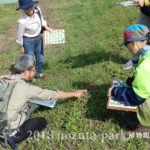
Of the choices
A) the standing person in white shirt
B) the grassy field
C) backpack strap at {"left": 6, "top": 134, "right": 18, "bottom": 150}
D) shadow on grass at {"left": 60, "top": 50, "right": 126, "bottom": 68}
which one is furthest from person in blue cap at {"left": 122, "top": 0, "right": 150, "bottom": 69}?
backpack strap at {"left": 6, "top": 134, "right": 18, "bottom": 150}

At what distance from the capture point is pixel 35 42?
3.69 metres

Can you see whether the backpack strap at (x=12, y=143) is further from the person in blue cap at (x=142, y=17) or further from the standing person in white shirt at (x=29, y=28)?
the person in blue cap at (x=142, y=17)

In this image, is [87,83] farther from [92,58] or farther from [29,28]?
[29,28]

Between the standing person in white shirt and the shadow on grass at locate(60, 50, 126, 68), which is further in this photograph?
the shadow on grass at locate(60, 50, 126, 68)

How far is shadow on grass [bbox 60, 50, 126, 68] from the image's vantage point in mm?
4340

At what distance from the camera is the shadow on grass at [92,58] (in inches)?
171

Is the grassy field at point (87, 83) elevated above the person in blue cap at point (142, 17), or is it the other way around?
the person in blue cap at point (142, 17)

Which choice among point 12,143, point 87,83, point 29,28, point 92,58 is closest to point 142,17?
point 92,58

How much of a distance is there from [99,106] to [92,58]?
168 cm

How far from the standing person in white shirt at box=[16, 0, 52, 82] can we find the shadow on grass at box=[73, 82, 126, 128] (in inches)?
46.4

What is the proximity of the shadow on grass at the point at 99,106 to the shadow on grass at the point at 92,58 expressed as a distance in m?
0.90

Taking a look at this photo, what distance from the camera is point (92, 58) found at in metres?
4.46

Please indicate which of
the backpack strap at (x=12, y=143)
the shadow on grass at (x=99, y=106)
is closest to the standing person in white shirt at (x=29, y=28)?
the shadow on grass at (x=99, y=106)

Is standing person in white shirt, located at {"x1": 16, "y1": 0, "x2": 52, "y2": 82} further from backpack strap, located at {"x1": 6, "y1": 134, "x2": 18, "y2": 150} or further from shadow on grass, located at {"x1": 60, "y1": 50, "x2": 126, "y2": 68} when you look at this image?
backpack strap, located at {"x1": 6, "y1": 134, "x2": 18, "y2": 150}
